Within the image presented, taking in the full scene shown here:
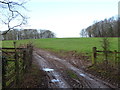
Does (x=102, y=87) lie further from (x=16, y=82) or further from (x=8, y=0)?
(x=8, y=0)

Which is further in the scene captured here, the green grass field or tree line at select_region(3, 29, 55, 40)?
tree line at select_region(3, 29, 55, 40)

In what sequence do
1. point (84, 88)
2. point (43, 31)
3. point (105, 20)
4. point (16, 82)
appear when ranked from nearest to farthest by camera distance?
point (16, 82) < point (84, 88) < point (105, 20) < point (43, 31)

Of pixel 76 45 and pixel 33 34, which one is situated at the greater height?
pixel 33 34

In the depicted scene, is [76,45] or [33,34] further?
[33,34]

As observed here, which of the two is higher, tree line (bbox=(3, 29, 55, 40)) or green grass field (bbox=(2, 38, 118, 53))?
tree line (bbox=(3, 29, 55, 40))

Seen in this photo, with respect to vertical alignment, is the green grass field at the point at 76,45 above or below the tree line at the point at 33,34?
below

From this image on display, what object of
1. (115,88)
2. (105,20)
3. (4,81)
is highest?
(105,20)

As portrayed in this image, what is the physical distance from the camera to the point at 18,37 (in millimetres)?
87938

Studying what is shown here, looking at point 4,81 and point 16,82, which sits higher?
point 4,81

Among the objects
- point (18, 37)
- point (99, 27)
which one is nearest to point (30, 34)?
point (18, 37)

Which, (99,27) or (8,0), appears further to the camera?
(99,27)

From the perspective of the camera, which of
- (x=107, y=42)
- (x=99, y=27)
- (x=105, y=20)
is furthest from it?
(x=105, y=20)

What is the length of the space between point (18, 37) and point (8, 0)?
78291mm

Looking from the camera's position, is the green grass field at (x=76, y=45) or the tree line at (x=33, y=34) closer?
the green grass field at (x=76, y=45)
